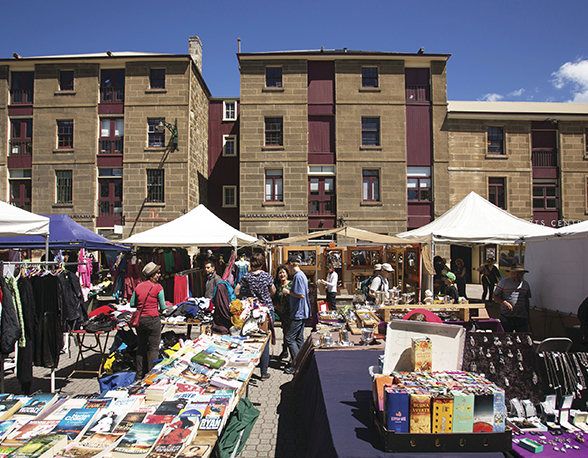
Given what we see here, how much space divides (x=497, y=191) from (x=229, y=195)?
1557 centimetres

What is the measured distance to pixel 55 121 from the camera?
19.3 m

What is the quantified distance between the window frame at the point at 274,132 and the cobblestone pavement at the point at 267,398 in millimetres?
13751

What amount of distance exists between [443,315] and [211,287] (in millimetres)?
5271

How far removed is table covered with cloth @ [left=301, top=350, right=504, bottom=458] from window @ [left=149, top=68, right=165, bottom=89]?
62.8 feet

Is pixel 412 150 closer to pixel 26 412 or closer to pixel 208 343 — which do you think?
pixel 208 343

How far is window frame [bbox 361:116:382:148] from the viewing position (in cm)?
1934

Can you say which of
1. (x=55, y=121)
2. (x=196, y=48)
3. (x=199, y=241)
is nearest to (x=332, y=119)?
(x=196, y=48)

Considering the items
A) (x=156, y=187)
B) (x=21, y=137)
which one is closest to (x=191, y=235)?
Result: (x=156, y=187)

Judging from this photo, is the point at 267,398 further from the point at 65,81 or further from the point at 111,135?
the point at 65,81

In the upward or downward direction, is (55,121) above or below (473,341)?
above

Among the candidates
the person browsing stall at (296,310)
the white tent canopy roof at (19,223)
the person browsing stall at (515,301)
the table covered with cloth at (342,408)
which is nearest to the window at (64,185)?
the white tent canopy roof at (19,223)

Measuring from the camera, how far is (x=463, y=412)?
225 centimetres

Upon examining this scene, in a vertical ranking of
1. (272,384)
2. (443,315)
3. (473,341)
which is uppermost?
(473,341)

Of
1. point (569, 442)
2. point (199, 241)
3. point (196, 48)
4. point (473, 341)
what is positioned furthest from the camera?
point (196, 48)
